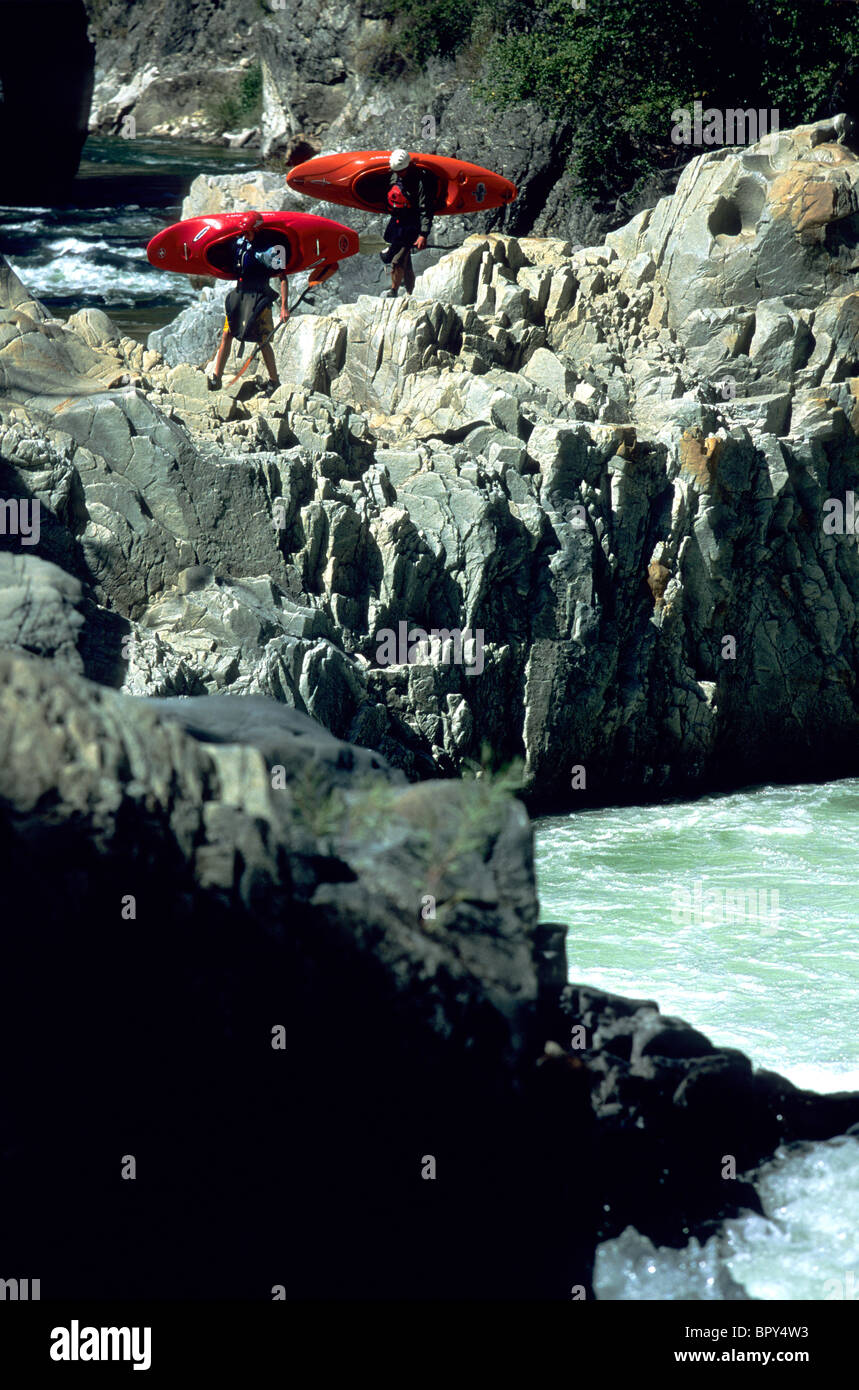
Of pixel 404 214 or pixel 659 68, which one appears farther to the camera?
pixel 659 68

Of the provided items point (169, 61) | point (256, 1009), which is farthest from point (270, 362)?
point (169, 61)

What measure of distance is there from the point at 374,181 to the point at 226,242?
3822 millimetres

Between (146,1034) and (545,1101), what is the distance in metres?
2.25

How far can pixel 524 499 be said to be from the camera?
14992mm

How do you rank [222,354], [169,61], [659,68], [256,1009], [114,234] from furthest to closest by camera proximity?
[169,61], [114,234], [659,68], [222,354], [256,1009]

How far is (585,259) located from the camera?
18250mm

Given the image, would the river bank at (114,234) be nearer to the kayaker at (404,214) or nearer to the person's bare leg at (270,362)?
the kayaker at (404,214)

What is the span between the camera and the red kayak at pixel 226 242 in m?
14.9

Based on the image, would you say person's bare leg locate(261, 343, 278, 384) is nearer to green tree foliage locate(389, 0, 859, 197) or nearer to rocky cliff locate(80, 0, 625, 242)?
rocky cliff locate(80, 0, 625, 242)

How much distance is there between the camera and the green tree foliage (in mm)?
25469

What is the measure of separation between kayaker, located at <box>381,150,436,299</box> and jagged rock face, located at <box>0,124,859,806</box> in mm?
497

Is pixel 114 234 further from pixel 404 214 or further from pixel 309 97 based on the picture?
pixel 404 214

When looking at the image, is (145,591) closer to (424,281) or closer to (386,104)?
(424,281)

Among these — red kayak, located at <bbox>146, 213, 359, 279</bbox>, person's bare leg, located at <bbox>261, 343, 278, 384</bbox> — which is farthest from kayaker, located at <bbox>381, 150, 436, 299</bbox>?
person's bare leg, located at <bbox>261, 343, 278, 384</bbox>
